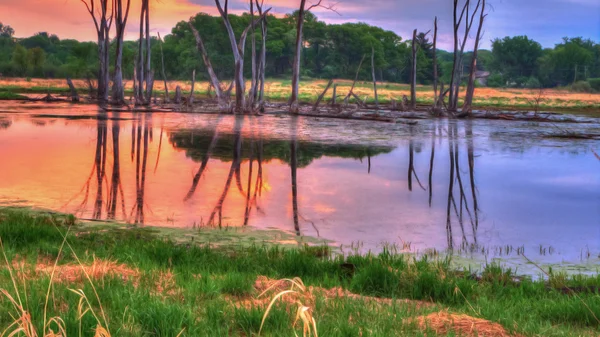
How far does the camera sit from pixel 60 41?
501 feet

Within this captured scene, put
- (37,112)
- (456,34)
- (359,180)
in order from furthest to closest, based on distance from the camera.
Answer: (456,34), (37,112), (359,180)

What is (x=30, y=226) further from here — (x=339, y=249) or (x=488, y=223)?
(x=488, y=223)

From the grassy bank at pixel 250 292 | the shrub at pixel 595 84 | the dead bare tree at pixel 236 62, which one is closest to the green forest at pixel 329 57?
the shrub at pixel 595 84

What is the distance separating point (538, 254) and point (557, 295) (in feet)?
7.69

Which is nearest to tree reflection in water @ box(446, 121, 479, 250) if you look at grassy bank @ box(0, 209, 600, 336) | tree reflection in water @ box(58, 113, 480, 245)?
tree reflection in water @ box(58, 113, 480, 245)

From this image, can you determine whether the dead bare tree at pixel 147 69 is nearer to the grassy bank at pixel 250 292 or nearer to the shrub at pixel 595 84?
the grassy bank at pixel 250 292

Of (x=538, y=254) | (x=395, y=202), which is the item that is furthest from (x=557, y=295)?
(x=395, y=202)

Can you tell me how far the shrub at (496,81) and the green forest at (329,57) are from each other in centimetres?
18

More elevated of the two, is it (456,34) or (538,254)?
(456,34)

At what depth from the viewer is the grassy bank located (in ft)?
16.3

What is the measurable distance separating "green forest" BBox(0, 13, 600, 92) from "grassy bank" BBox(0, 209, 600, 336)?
236 ft

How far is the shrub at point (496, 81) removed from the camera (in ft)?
345

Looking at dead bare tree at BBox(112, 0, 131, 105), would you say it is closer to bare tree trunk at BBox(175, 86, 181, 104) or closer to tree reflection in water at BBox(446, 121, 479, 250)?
bare tree trunk at BBox(175, 86, 181, 104)

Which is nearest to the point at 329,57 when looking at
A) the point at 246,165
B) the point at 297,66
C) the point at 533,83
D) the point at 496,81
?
the point at 496,81
